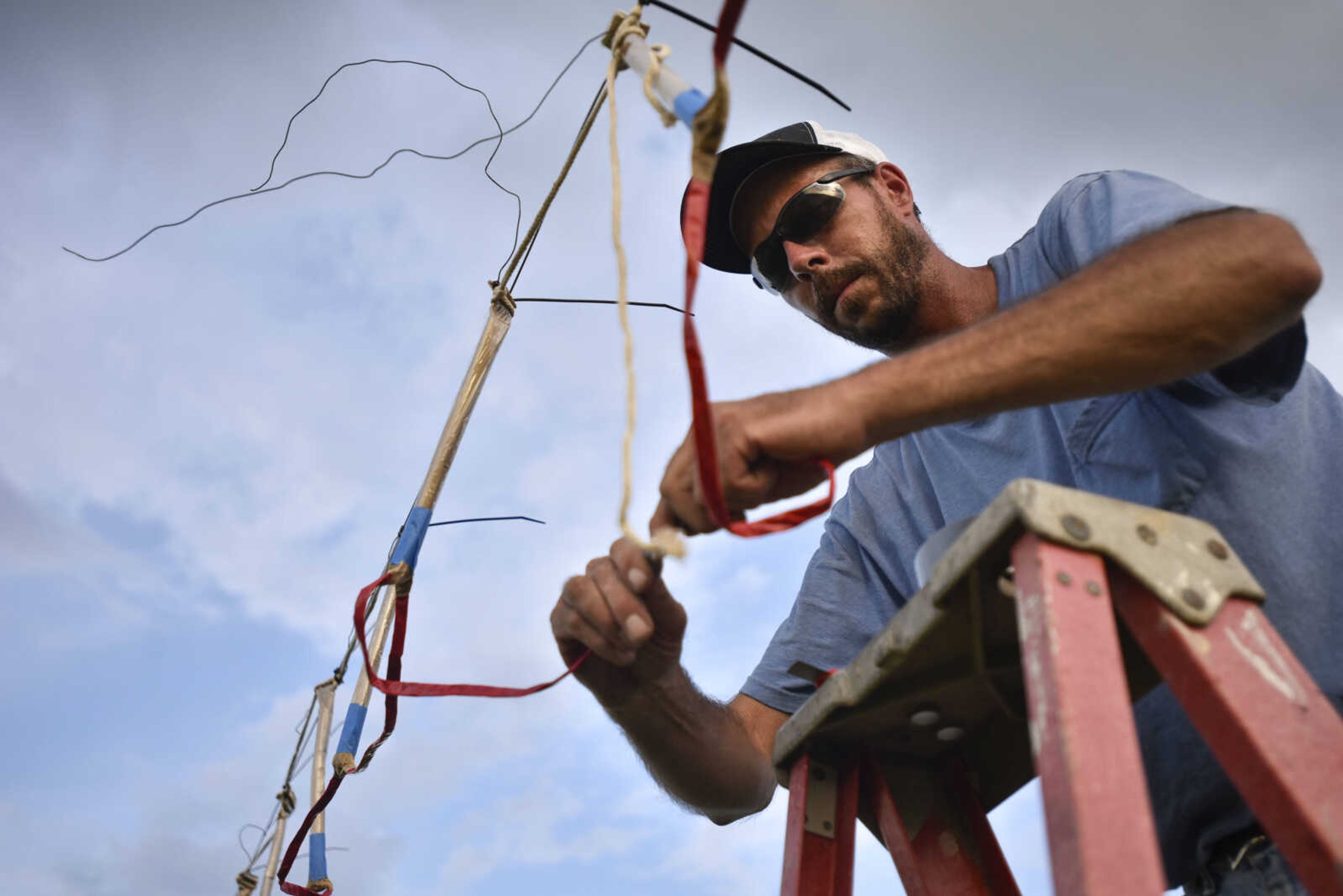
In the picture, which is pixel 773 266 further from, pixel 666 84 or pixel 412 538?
pixel 666 84

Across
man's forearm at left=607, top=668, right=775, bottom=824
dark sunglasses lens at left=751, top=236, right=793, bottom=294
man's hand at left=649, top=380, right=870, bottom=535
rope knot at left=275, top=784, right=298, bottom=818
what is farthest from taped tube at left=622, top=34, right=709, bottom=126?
rope knot at left=275, top=784, right=298, bottom=818

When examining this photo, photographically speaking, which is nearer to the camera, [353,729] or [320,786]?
[353,729]

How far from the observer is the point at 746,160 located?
2764mm

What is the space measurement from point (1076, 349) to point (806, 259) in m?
1.46

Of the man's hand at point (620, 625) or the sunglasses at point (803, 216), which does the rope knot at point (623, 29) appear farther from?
the sunglasses at point (803, 216)

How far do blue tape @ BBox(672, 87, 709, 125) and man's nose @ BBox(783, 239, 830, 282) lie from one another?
1.48 meters

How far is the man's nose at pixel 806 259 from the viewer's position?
2.63 metres

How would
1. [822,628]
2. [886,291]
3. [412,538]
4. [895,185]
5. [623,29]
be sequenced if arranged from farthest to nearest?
1. [895,185]
2. [886,291]
3. [822,628]
4. [412,538]
5. [623,29]

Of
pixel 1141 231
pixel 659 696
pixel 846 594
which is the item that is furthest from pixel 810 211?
pixel 659 696

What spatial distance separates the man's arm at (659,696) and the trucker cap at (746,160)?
1345 mm

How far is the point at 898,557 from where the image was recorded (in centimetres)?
244

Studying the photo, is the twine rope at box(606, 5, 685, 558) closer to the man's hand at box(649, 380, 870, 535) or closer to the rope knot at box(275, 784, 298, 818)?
the man's hand at box(649, 380, 870, 535)

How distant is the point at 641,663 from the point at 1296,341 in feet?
3.95

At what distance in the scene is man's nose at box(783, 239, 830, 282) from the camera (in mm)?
2633
